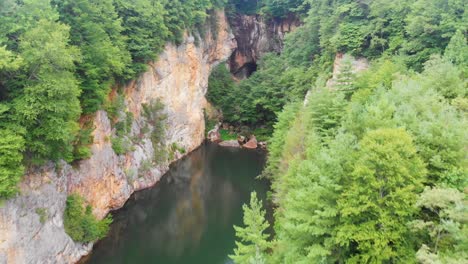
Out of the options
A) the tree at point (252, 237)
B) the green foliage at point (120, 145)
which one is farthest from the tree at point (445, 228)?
the green foliage at point (120, 145)

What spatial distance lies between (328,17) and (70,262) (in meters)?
33.5

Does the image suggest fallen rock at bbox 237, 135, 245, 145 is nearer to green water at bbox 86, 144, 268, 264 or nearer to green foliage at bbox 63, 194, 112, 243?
green water at bbox 86, 144, 268, 264

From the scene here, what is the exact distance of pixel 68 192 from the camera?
22906 millimetres

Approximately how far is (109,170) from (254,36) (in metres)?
39.6

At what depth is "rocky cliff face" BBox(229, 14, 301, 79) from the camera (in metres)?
58.7

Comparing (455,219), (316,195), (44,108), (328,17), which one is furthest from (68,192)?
(328,17)

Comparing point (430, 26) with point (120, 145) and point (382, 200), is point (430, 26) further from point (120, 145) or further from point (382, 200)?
point (120, 145)

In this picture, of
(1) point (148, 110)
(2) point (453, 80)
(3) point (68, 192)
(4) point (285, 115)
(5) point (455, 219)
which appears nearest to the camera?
(5) point (455, 219)

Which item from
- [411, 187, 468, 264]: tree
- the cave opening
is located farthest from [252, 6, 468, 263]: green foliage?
the cave opening

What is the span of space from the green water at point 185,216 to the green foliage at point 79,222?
42.6 inches

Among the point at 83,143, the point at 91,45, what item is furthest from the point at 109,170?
the point at 91,45

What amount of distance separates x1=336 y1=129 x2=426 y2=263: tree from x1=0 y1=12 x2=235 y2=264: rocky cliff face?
589 inches

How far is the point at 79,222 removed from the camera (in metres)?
22.7

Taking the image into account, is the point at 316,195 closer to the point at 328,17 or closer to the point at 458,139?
the point at 458,139
